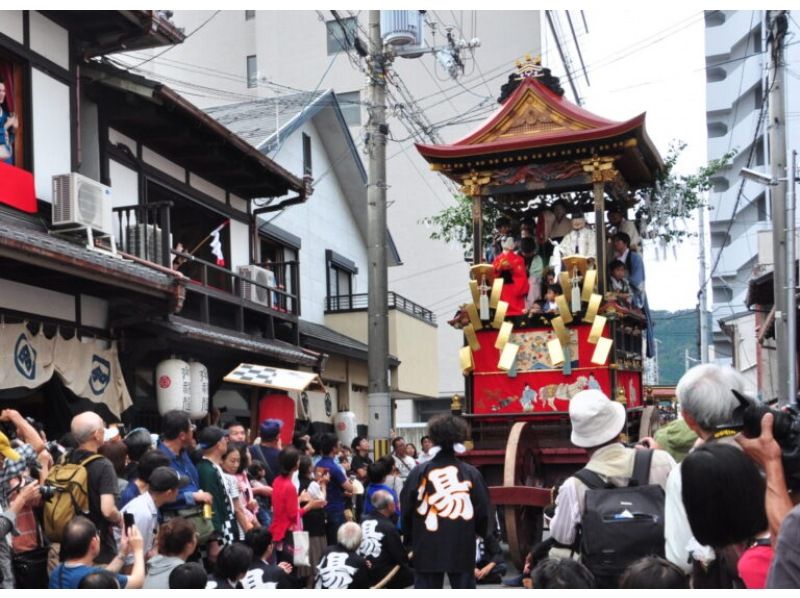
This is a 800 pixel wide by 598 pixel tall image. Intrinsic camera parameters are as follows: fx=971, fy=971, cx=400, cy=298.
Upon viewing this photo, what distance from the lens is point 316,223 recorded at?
880 inches

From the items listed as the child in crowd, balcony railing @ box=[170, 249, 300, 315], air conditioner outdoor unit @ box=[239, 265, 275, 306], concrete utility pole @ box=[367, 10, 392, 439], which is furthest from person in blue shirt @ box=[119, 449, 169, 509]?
air conditioner outdoor unit @ box=[239, 265, 275, 306]

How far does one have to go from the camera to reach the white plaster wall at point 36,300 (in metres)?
10.2

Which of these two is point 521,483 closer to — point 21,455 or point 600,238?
point 600,238

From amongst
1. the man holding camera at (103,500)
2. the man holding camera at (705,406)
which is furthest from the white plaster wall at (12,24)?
the man holding camera at (705,406)

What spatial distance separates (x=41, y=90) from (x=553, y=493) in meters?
7.41

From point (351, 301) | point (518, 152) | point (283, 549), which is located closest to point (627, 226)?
point (518, 152)

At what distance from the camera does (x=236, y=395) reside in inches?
632

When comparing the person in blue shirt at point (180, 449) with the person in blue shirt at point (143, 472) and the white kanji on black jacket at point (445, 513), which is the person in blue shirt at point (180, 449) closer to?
the person in blue shirt at point (143, 472)

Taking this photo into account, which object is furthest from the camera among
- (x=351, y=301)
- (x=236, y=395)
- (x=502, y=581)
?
(x=351, y=301)

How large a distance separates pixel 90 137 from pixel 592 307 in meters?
6.90

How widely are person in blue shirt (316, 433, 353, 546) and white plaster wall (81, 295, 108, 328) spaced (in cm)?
355

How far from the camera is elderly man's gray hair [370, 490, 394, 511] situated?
7.72 meters

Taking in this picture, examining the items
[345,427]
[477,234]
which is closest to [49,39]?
[477,234]

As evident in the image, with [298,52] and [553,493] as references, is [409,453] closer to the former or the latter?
[553,493]
